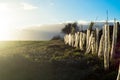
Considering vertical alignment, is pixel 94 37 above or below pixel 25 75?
above

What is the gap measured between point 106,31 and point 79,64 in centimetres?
392

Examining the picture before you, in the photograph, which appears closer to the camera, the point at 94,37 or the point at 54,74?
the point at 54,74

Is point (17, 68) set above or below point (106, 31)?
below

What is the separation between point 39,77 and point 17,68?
3.49 meters

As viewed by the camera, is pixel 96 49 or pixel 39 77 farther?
pixel 96 49

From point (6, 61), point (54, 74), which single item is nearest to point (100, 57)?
point (54, 74)

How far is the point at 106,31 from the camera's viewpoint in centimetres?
2777

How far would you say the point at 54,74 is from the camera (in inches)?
983

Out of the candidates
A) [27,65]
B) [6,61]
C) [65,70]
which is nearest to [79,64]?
[65,70]

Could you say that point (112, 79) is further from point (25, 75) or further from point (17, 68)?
point (17, 68)

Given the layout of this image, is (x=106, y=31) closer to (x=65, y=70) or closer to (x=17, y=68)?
(x=65, y=70)

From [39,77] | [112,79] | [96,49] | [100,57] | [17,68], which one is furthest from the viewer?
[96,49]

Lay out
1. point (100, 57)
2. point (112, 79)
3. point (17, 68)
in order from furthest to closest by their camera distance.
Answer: point (100, 57)
point (17, 68)
point (112, 79)

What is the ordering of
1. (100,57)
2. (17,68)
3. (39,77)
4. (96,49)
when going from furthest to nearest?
(96,49)
(100,57)
(17,68)
(39,77)
